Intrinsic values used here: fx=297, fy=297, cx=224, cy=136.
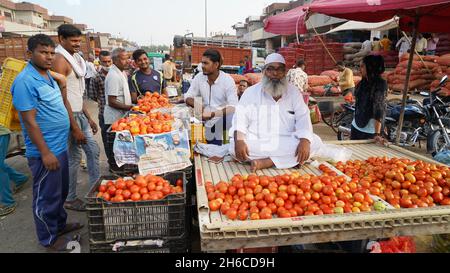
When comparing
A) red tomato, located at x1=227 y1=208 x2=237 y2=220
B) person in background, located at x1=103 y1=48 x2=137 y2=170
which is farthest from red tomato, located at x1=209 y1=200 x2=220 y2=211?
person in background, located at x1=103 y1=48 x2=137 y2=170

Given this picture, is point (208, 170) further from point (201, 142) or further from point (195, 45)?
point (195, 45)

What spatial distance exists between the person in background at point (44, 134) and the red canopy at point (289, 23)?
8.64ft

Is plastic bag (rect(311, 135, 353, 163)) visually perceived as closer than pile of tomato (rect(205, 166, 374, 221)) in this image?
No

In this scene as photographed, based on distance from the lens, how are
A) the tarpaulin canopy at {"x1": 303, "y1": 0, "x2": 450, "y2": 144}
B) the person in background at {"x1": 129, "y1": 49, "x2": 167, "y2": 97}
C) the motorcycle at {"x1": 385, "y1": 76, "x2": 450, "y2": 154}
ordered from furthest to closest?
the motorcycle at {"x1": 385, "y1": 76, "x2": 450, "y2": 154}, the person in background at {"x1": 129, "y1": 49, "x2": 167, "y2": 97}, the tarpaulin canopy at {"x1": 303, "y1": 0, "x2": 450, "y2": 144}

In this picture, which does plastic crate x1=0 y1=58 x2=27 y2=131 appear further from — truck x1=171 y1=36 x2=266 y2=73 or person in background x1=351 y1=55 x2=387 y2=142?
truck x1=171 y1=36 x2=266 y2=73

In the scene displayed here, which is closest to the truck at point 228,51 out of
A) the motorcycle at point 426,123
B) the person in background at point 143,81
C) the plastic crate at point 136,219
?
the motorcycle at point 426,123

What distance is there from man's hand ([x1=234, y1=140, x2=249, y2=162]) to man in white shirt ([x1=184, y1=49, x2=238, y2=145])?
1.22 m

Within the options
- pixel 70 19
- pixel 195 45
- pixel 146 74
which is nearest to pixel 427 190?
pixel 146 74

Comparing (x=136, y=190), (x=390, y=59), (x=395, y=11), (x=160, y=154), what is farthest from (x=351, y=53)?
(x=136, y=190)

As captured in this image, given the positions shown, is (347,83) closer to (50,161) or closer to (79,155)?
(79,155)

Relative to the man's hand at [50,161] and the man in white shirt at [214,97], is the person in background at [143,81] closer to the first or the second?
the man in white shirt at [214,97]

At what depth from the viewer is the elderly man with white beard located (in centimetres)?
322

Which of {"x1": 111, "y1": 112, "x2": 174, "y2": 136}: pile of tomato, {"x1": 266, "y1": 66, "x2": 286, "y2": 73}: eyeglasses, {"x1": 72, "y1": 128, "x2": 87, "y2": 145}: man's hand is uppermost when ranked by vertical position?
{"x1": 266, "y1": 66, "x2": 286, "y2": 73}: eyeglasses

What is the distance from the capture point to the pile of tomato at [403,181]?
2.37 metres
